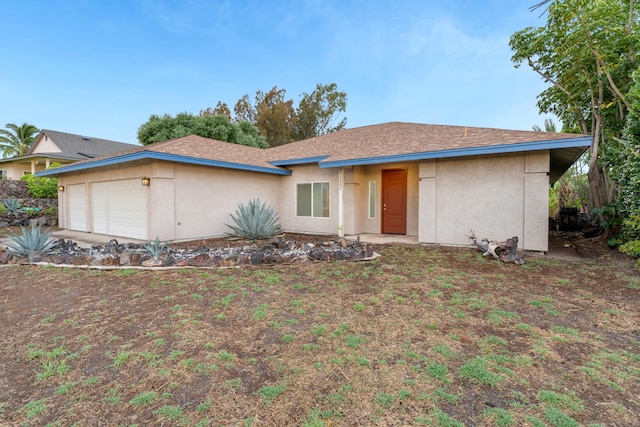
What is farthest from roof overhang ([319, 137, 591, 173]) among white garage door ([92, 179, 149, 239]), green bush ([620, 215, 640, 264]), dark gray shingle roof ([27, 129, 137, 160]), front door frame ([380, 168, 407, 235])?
dark gray shingle roof ([27, 129, 137, 160])

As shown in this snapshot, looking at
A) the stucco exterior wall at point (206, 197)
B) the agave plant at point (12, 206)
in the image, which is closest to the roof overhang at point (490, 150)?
the stucco exterior wall at point (206, 197)

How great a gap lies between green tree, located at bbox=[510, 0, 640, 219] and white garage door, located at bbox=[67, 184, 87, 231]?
A: 16933 millimetres

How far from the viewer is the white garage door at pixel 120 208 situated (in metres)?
9.44

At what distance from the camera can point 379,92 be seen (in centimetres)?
1897

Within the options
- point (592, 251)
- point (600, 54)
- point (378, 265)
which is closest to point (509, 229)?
point (592, 251)

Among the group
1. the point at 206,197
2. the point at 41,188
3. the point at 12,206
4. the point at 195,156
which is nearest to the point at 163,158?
the point at 195,156

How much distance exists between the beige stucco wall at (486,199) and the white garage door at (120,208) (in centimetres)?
862

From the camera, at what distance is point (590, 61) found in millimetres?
8836

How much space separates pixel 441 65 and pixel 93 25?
582 inches

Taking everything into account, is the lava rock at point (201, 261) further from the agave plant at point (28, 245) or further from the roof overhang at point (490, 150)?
the roof overhang at point (490, 150)

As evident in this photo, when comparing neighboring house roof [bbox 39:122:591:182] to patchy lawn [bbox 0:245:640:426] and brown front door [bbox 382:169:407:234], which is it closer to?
brown front door [bbox 382:169:407:234]

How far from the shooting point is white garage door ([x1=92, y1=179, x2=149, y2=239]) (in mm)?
9438

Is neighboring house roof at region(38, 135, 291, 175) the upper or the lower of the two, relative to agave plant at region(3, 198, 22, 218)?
upper

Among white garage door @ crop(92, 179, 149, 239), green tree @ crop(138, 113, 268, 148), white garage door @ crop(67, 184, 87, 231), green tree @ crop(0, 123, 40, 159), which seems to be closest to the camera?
white garage door @ crop(92, 179, 149, 239)
